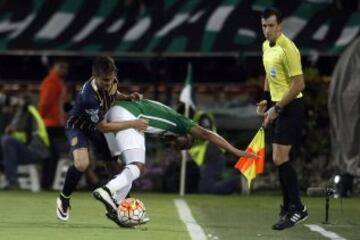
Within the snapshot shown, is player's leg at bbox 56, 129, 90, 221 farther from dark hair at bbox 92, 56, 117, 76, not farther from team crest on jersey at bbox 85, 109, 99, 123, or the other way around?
dark hair at bbox 92, 56, 117, 76

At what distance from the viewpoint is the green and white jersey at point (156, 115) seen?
12.7 meters

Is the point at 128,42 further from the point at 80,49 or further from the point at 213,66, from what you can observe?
the point at 213,66

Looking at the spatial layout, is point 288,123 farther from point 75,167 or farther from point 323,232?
point 75,167

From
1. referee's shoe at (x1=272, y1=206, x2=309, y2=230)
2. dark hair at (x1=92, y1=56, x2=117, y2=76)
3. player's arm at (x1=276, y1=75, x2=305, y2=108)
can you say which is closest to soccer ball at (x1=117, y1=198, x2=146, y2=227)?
dark hair at (x1=92, y1=56, x2=117, y2=76)

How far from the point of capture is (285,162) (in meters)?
12.6

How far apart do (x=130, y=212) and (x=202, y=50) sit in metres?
8.40

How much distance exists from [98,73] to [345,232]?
318cm

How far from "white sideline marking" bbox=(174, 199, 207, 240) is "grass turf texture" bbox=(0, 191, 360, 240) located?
2.8 inches

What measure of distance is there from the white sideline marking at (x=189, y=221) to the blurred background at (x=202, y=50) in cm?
306

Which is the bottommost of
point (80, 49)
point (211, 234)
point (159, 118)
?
point (211, 234)

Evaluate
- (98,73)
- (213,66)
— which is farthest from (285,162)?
(213,66)

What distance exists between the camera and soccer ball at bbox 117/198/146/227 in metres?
12.0

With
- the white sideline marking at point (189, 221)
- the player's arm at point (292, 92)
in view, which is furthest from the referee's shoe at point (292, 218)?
the player's arm at point (292, 92)

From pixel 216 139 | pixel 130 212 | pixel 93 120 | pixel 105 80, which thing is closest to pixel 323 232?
pixel 216 139
